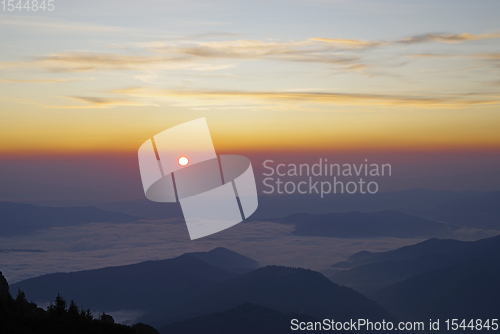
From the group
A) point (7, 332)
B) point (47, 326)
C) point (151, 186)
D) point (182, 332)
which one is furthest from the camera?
point (182, 332)

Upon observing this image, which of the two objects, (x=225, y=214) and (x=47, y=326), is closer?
(x=47, y=326)

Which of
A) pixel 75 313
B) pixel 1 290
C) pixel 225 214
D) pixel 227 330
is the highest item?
pixel 225 214

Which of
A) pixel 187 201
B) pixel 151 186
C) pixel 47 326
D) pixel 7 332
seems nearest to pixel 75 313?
pixel 47 326

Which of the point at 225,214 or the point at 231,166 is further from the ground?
the point at 231,166

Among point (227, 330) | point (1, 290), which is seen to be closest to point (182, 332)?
point (227, 330)

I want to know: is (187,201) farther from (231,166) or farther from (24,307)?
(24,307)

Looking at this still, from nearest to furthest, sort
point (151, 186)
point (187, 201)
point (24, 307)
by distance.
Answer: point (24, 307) < point (151, 186) < point (187, 201)

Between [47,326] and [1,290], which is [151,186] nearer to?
[47,326]

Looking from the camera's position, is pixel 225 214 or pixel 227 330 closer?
pixel 225 214

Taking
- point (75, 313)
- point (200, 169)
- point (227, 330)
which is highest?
point (200, 169)
